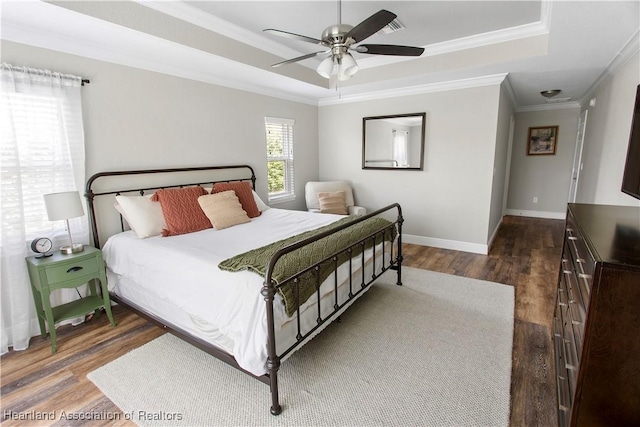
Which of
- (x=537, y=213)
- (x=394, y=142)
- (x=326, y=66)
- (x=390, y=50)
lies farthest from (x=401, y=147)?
(x=537, y=213)

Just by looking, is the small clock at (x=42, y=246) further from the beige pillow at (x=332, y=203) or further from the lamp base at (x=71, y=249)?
the beige pillow at (x=332, y=203)

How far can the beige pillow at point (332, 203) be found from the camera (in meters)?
4.89

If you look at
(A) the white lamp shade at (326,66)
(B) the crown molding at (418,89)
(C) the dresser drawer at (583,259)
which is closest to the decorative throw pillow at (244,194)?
(A) the white lamp shade at (326,66)

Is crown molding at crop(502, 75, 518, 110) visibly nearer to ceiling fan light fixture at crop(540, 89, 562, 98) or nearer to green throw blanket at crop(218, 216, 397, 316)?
ceiling fan light fixture at crop(540, 89, 562, 98)

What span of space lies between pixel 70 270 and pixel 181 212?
941 mm

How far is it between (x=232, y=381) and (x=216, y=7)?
2.92 m

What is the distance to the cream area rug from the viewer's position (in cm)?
177

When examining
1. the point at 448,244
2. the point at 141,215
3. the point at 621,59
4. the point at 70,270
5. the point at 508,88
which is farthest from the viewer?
the point at 448,244

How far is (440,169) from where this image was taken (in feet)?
15.1

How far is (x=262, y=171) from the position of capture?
4.60 m

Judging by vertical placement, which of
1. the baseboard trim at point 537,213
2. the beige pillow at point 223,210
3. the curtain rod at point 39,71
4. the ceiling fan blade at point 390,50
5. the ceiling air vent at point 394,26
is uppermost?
the ceiling air vent at point 394,26

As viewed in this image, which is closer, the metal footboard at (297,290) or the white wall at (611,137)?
the metal footboard at (297,290)

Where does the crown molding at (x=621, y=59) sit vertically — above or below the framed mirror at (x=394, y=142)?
above

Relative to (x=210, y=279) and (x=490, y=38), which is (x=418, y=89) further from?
(x=210, y=279)
